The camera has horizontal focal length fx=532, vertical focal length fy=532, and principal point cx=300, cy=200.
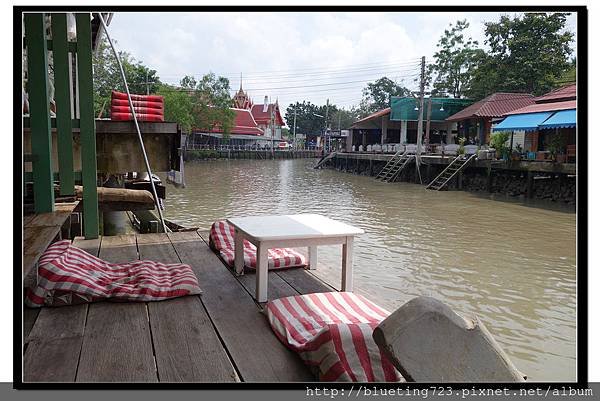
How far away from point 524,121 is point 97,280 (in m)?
16.3

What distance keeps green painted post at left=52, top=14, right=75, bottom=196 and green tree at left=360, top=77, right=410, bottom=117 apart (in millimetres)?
40158

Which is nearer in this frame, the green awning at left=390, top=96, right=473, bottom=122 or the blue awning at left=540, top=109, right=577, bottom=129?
the blue awning at left=540, top=109, right=577, bottom=129

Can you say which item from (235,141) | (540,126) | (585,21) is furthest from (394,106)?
(585,21)

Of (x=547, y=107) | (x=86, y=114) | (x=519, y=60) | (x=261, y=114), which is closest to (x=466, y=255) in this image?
(x=86, y=114)

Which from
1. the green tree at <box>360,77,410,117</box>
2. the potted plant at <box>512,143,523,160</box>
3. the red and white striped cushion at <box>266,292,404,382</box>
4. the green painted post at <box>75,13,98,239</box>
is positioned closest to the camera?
the red and white striped cushion at <box>266,292,404,382</box>

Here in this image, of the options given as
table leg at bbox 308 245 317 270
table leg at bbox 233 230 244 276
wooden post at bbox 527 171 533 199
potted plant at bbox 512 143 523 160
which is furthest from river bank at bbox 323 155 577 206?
table leg at bbox 233 230 244 276

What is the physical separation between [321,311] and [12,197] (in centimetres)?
152

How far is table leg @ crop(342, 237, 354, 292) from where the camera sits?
3.30m

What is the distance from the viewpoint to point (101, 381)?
198 centimetres

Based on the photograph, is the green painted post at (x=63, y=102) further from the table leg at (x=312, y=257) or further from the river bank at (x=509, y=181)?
the river bank at (x=509, y=181)

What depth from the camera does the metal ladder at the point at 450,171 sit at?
61.9 feet

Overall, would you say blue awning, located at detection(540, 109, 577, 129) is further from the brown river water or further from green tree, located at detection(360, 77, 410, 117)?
Answer: green tree, located at detection(360, 77, 410, 117)

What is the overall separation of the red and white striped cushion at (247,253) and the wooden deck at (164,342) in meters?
0.45

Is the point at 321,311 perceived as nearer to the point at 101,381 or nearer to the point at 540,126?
the point at 101,381
